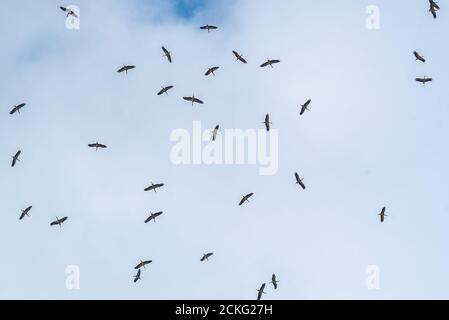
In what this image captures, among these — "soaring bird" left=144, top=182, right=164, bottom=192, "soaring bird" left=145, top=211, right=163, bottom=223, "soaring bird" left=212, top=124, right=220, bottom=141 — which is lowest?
"soaring bird" left=145, top=211, right=163, bottom=223

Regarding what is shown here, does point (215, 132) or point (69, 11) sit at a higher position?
point (69, 11)

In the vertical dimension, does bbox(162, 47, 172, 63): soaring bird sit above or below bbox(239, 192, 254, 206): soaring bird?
above

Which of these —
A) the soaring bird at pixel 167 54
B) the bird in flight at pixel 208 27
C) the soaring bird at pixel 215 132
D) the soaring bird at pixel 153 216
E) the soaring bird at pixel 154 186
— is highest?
the bird in flight at pixel 208 27

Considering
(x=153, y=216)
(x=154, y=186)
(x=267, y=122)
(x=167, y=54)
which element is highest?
(x=167, y=54)

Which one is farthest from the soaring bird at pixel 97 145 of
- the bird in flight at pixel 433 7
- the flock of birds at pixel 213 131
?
the bird in flight at pixel 433 7

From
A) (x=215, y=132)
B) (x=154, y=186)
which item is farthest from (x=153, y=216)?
(x=215, y=132)

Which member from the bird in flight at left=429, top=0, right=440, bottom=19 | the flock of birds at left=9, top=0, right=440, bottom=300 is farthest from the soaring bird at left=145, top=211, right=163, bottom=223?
the bird in flight at left=429, top=0, right=440, bottom=19

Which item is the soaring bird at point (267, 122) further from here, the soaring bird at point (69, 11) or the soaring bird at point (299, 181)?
the soaring bird at point (69, 11)

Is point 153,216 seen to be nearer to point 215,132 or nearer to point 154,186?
point 154,186

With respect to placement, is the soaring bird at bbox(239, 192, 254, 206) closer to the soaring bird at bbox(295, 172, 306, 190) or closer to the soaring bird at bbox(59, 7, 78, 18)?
the soaring bird at bbox(295, 172, 306, 190)

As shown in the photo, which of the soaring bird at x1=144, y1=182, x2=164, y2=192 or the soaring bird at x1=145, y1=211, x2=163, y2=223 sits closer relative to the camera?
the soaring bird at x1=145, y1=211, x2=163, y2=223

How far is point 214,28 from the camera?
6419 centimetres
